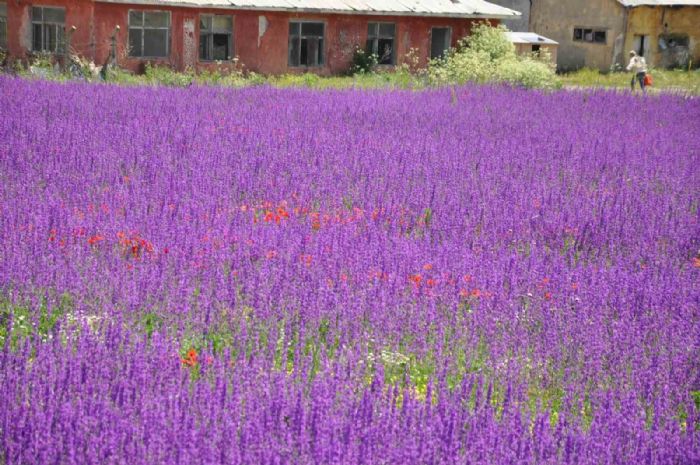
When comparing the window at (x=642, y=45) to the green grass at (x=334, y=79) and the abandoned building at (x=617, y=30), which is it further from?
the green grass at (x=334, y=79)

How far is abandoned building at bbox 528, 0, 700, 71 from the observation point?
3719 cm

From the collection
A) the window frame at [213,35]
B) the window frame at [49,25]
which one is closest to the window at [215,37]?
the window frame at [213,35]

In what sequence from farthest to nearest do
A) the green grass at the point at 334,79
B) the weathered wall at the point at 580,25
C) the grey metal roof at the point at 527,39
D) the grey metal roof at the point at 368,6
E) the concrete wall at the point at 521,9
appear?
the concrete wall at the point at 521,9 < the weathered wall at the point at 580,25 < the grey metal roof at the point at 527,39 < the grey metal roof at the point at 368,6 < the green grass at the point at 334,79

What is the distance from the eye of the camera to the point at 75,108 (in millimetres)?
13797

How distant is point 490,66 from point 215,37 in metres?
7.17

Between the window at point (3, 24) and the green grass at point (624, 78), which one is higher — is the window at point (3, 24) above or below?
above

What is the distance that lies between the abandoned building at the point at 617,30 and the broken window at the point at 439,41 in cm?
924

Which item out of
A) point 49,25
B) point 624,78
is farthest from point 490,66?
point 624,78

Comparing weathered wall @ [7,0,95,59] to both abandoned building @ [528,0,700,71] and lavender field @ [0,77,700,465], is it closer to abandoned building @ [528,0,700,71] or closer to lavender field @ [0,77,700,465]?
lavender field @ [0,77,700,465]

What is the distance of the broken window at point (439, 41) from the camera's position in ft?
98.2

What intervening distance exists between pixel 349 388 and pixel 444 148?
8.33 metres

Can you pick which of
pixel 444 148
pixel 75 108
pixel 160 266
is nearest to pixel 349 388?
pixel 160 266

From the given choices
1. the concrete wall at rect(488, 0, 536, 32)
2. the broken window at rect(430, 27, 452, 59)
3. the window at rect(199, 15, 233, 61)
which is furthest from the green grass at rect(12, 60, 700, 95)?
the concrete wall at rect(488, 0, 536, 32)

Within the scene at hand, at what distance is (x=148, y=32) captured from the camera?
2555 centimetres
